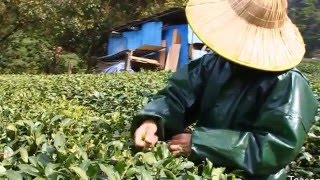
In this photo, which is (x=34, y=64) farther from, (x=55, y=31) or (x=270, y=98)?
(x=270, y=98)

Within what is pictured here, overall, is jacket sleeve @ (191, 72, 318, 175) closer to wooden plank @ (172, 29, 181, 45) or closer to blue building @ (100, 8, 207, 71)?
blue building @ (100, 8, 207, 71)

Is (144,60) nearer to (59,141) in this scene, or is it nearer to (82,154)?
(59,141)

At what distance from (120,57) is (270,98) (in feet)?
65.1

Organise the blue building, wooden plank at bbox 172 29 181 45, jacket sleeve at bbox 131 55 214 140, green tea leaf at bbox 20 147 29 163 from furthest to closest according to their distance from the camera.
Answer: wooden plank at bbox 172 29 181 45
the blue building
jacket sleeve at bbox 131 55 214 140
green tea leaf at bbox 20 147 29 163

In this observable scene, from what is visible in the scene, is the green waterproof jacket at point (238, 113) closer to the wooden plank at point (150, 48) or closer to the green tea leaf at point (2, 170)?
the green tea leaf at point (2, 170)

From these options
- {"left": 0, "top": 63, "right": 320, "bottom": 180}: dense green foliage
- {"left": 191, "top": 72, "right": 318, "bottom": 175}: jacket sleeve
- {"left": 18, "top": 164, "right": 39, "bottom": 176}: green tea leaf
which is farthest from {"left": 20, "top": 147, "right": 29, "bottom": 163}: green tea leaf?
{"left": 191, "top": 72, "right": 318, "bottom": 175}: jacket sleeve

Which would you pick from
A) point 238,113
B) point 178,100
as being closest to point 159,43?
point 178,100

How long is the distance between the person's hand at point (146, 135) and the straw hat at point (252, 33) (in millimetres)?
398

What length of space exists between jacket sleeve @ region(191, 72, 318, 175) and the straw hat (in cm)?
10

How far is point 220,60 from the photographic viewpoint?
2123 mm

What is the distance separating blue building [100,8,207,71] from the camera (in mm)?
19125

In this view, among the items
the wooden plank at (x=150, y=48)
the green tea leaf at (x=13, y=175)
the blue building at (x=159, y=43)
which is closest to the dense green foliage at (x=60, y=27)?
the blue building at (x=159, y=43)

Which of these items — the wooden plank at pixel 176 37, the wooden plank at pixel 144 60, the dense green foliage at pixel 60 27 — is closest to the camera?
the wooden plank at pixel 144 60

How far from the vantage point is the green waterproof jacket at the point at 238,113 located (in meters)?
1.77
